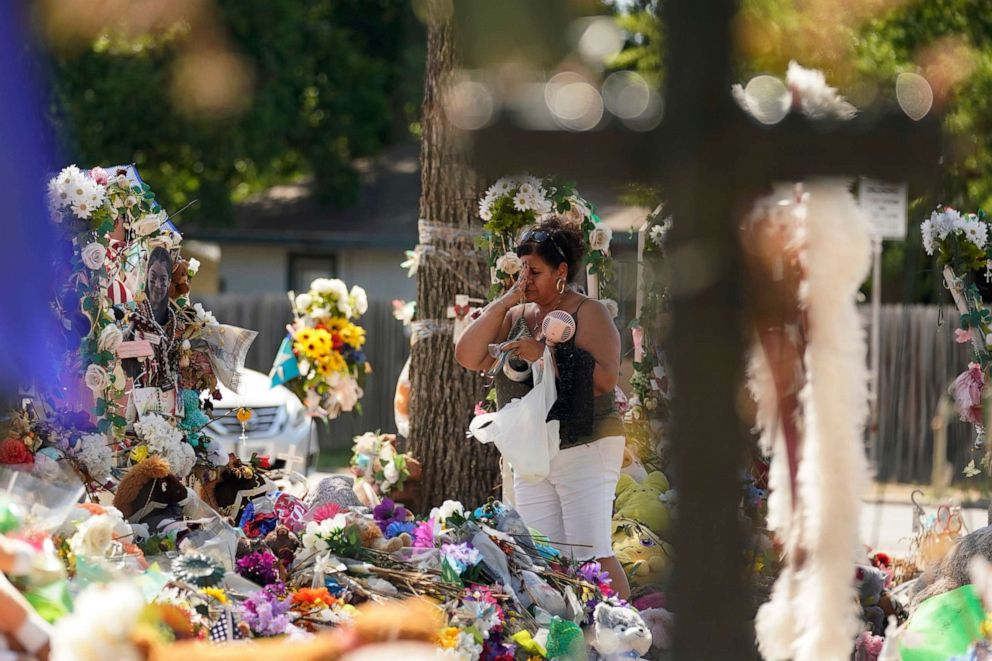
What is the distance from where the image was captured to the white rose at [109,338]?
6328 millimetres

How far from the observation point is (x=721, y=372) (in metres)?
1.34

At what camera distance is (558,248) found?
5.57 metres

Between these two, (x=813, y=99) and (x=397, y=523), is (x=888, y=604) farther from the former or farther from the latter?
(x=813, y=99)

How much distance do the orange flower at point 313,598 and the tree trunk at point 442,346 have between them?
266cm

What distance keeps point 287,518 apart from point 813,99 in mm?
4356

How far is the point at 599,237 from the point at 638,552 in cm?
164

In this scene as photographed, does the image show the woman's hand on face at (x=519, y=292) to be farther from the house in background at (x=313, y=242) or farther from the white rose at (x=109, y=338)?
the house in background at (x=313, y=242)

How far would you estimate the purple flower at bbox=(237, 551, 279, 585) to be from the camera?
4.46 m

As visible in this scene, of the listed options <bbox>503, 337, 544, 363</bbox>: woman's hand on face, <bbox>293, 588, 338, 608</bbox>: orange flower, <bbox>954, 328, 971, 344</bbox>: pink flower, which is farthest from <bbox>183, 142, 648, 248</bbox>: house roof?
<bbox>293, 588, 338, 608</bbox>: orange flower

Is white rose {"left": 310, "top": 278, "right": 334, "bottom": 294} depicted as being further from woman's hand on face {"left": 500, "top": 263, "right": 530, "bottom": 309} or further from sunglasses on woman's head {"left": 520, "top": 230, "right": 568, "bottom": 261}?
sunglasses on woman's head {"left": 520, "top": 230, "right": 568, "bottom": 261}

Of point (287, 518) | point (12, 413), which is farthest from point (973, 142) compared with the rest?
point (12, 413)

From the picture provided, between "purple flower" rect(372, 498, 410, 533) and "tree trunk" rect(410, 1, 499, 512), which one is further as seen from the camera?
"tree trunk" rect(410, 1, 499, 512)

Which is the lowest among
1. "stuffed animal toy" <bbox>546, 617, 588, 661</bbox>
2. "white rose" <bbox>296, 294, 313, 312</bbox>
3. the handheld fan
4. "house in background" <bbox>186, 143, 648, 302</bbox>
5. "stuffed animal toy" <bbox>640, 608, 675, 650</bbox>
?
"stuffed animal toy" <bbox>640, 608, 675, 650</bbox>

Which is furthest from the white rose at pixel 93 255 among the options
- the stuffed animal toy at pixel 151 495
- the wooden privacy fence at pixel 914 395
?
the wooden privacy fence at pixel 914 395
